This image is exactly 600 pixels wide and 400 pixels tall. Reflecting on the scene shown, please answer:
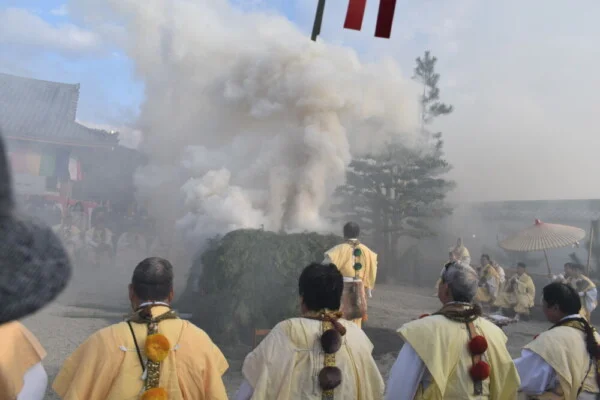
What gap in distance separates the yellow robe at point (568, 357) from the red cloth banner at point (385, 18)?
253 cm

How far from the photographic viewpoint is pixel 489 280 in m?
11.6

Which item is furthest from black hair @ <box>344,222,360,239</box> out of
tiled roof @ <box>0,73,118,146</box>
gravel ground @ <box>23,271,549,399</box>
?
tiled roof @ <box>0,73,118,146</box>

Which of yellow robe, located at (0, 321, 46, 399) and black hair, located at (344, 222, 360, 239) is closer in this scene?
yellow robe, located at (0, 321, 46, 399)

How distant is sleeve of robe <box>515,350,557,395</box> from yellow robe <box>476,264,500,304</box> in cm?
861

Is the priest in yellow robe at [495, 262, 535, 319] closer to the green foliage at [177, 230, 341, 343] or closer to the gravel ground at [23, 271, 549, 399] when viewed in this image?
the gravel ground at [23, 271, 549, 399]

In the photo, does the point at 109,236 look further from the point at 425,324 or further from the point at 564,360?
the point at 564,360

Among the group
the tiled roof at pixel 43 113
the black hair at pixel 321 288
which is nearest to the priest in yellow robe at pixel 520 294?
the black hair at pixel 321 288

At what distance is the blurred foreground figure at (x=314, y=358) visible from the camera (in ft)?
8.99

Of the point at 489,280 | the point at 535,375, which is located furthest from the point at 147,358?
the point at 489,280

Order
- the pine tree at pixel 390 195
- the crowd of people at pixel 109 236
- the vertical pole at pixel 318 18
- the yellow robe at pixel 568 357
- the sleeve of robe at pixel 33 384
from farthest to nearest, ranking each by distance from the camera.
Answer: the pine tree at pixel 390 195
the crowd of people at pixel 109 236
the vertical pole at pixel 318 18
the yellow robe at pixel 568 357
the sleeve of robe at pixel 33 384

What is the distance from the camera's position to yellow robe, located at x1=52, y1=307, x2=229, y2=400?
8.30ft

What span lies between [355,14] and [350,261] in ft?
→ 10.9

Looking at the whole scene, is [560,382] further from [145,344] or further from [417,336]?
[145,344]

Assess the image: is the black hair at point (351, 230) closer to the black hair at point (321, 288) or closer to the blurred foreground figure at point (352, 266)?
the blurred foreground figure at point (352, 266)
